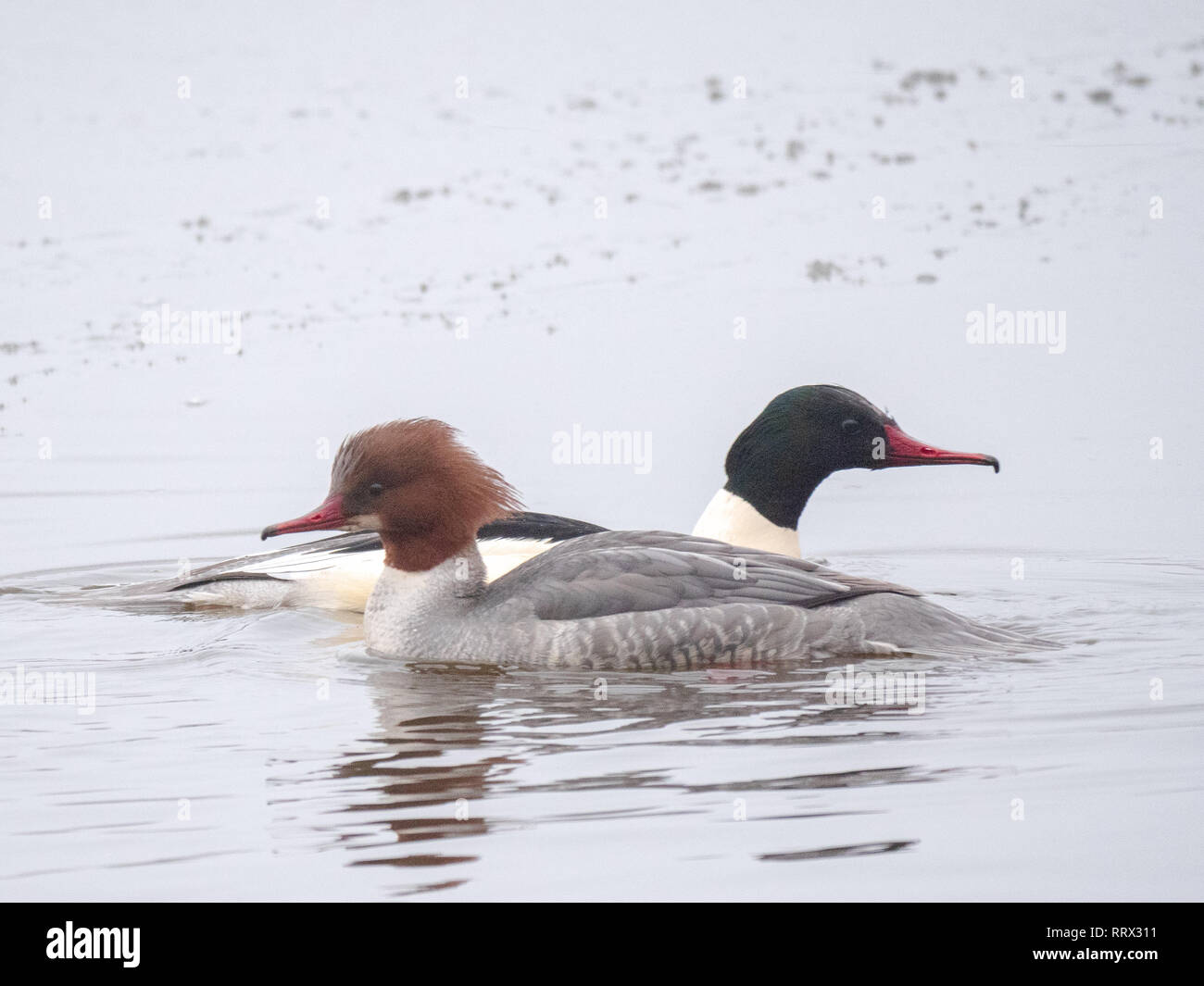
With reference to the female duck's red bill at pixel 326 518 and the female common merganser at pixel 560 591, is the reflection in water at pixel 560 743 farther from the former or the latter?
the female duck's red bill at pixel 326 518

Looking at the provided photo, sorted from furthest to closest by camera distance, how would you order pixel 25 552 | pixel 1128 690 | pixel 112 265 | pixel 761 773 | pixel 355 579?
1. pixel 112 265
2. pixel 25 552
3. pixel 355 579
4. pixel 1128 690
5. pixel 761 773

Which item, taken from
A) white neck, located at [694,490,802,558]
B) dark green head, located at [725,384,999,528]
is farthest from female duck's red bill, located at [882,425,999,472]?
white neck, located at [694,490,802,558]

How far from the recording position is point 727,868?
558 cm

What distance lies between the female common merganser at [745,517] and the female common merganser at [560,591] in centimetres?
103

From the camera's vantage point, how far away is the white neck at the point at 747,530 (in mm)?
9797

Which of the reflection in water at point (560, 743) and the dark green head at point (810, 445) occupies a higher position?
the dark green head at point (810, 445)

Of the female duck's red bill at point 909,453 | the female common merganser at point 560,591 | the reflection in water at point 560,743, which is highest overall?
the female duck's red bill at point 909,453

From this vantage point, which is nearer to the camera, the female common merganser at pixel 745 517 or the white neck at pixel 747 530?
the female common merganser at pixel 745 517

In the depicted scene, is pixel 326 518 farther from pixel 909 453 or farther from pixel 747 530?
pixel 909 453

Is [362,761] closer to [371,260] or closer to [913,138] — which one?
[371,260]

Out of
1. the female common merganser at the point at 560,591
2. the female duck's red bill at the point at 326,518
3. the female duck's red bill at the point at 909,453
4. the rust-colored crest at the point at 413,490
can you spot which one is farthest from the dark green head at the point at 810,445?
the female duck's red bill at the point at 326,518

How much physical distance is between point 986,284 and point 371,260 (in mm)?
6252

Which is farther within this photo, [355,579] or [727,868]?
[355,579]

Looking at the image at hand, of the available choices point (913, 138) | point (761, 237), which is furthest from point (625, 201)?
point (913, 138)
